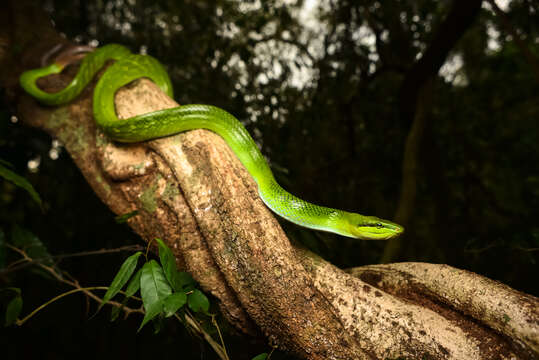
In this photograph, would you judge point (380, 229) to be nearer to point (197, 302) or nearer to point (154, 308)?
point (197, 302)

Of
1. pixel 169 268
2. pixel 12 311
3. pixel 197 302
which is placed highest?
pixel 169 268

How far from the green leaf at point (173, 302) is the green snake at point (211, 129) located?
2.30 feet

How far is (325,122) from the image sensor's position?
412 centimetres

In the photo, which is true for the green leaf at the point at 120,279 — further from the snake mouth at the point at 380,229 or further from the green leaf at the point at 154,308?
the snake mouth at the point at 380,229

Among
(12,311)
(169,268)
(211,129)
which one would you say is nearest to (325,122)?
(211,129)

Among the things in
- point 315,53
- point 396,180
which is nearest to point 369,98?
point 315,53

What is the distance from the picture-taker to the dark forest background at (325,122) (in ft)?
9.81

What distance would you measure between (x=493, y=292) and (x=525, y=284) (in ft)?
3.87

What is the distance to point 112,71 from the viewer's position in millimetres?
1979

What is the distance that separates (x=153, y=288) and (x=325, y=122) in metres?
3.45

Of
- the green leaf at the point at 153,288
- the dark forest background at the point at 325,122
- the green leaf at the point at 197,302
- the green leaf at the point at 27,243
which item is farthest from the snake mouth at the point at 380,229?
the green leaf at the point at 27,243

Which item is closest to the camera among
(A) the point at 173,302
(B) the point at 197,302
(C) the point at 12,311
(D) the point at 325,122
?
(A) the point at 173,302

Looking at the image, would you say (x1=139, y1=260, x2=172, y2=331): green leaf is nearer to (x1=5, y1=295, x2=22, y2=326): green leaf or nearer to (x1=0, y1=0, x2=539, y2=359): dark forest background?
(x1=5, y1=295, x2=22, y2=326): green leaf

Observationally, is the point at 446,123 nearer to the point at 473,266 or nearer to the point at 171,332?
the point at 473,266
